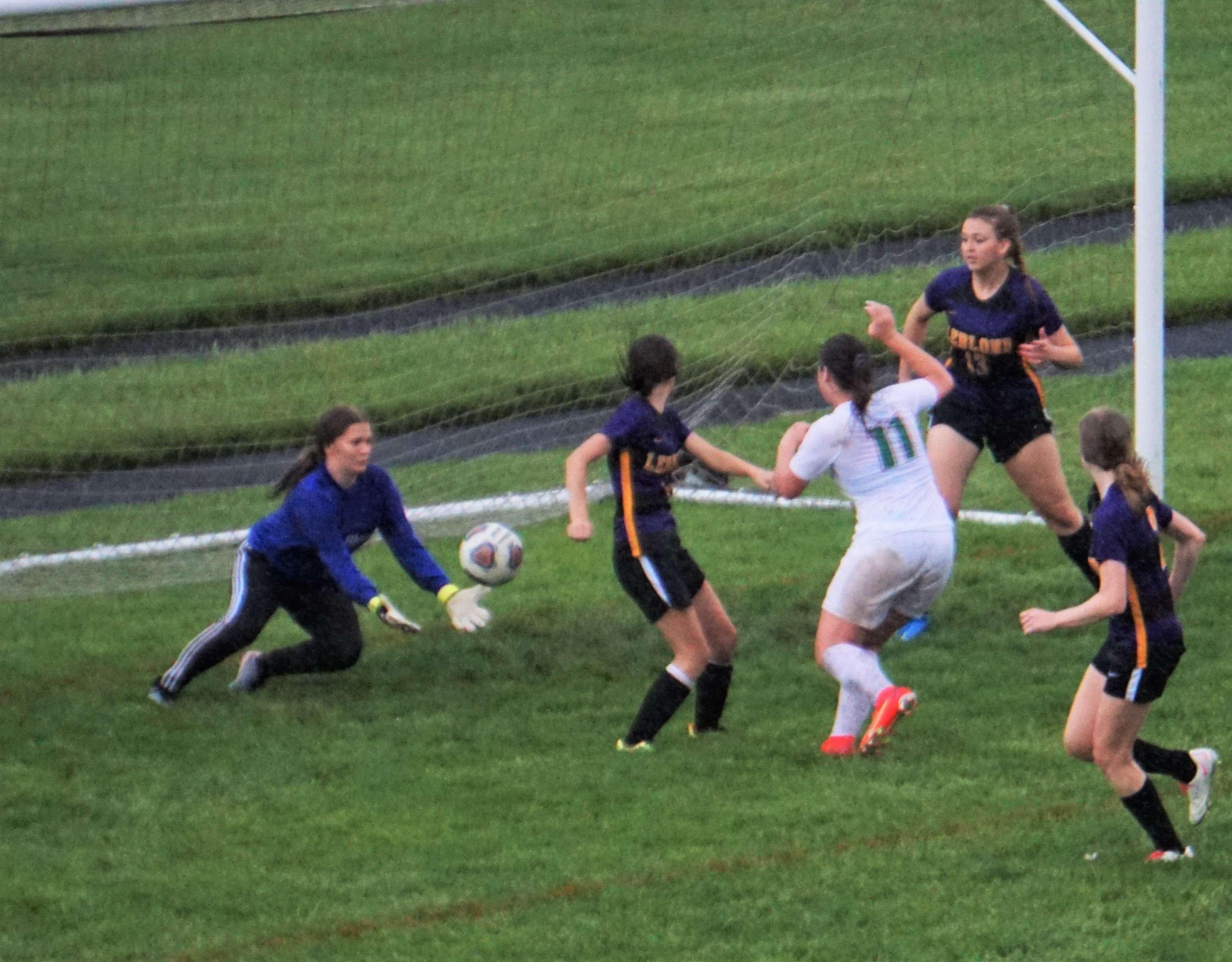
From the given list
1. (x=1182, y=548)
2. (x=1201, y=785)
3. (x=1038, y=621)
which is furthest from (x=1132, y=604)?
(x=1201, y=785)

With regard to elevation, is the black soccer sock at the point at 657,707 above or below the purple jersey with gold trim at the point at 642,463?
below

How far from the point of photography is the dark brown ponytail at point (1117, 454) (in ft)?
19.8

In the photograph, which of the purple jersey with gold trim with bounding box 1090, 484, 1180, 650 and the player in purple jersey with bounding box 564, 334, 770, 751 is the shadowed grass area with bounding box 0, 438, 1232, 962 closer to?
the player in purple jersey with bounding box 564, 334, 770, 751

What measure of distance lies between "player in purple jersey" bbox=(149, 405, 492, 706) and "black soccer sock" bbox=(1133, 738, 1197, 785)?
9.05 feet

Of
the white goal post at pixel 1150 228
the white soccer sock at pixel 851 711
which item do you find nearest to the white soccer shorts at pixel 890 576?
the white soccer sock at pixel 851 711

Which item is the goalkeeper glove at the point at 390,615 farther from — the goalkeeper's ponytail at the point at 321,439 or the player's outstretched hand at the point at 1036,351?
the player's outstretched hand at the point at 1036,351

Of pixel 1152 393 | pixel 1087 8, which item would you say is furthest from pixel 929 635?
pixel 1087 8

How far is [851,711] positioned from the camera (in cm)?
749

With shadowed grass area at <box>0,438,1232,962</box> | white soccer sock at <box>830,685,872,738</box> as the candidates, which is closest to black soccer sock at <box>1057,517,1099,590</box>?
shadowed grass area at <box>0,438,1232,962</box>

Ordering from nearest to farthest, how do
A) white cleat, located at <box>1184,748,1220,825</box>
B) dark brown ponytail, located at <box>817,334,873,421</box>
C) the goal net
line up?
white cleat, located at <box>1184,748,1220,825</box> → dark brown ponytail, located at <box>817,334,873,421</box> → the goal net

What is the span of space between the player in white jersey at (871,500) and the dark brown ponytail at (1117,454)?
4.06ft

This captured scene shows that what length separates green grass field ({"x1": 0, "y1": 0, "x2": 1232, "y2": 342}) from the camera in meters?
9.22

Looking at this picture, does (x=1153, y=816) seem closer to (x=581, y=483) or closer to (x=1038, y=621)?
(x=1038, y=621)

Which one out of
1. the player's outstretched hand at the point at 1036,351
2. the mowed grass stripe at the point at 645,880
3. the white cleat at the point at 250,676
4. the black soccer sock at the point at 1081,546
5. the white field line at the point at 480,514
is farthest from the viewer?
the white field line at the point at 480,514
